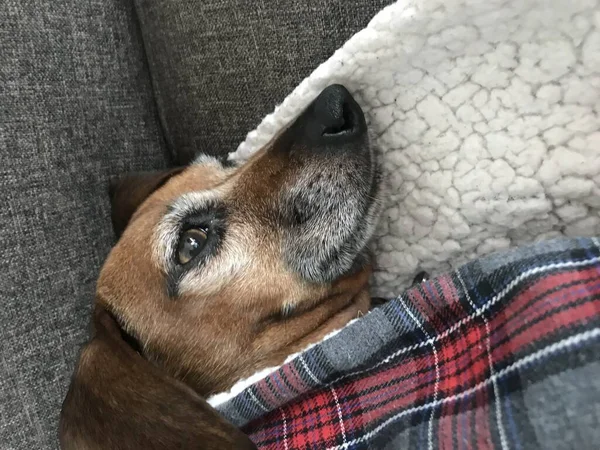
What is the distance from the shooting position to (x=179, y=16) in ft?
4.94

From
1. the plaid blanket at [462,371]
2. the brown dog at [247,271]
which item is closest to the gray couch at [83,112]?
the brown dog at [247,271]

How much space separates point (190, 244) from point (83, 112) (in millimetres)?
508

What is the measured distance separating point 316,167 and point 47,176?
68 cm

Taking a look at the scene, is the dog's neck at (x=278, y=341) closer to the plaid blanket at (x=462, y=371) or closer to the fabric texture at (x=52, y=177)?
the plaid blanket at (x=462, y=371)

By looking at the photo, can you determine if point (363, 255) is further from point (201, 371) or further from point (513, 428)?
point (513, 428)

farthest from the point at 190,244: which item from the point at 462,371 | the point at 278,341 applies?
the point at 462,371

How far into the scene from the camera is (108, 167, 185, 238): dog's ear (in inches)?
59.2

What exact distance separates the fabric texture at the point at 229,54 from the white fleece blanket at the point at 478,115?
0.14m

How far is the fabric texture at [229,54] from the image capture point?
133cm

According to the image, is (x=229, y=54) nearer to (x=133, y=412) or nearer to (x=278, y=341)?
(x=278, y=341)

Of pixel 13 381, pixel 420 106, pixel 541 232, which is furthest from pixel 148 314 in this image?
pixel 541 232

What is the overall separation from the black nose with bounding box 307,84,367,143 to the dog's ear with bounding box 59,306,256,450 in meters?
0.57

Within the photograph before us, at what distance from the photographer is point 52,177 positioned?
1452 millimetres

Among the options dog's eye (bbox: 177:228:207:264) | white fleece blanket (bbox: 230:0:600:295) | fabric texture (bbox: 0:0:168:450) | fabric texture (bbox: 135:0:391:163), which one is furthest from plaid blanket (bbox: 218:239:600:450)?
fabric texture (bbox: 135:0:391:163)
